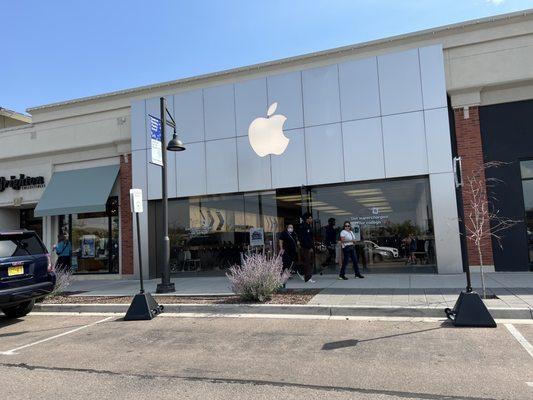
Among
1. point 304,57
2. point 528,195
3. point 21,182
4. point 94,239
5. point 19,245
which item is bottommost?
point 19,245

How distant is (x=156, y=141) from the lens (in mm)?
11578

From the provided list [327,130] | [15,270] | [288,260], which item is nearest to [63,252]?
[15,270]

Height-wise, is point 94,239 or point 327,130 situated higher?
point 327,130

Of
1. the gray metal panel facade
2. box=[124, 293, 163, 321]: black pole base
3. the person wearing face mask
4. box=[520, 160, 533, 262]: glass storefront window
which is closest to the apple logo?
the gray metal panel facade

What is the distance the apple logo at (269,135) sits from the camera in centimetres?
1448

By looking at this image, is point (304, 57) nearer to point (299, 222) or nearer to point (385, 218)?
point (299, 222)

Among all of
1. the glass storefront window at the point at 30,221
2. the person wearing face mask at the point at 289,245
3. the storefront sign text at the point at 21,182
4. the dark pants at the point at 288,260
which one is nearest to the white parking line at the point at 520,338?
the person wearing face mask at the point at 289,245

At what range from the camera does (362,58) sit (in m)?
14.5

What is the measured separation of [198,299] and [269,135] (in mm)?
6282

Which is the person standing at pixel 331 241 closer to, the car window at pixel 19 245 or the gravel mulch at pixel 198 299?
the gravel mulch at pixel 198 299

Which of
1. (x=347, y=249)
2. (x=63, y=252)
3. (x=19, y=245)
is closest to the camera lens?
(x=19, y=245)

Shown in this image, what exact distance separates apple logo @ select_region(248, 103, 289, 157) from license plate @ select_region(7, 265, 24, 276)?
7.99 metres

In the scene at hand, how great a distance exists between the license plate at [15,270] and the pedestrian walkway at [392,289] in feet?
11.7

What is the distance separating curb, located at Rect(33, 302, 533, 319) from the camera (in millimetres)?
7699
